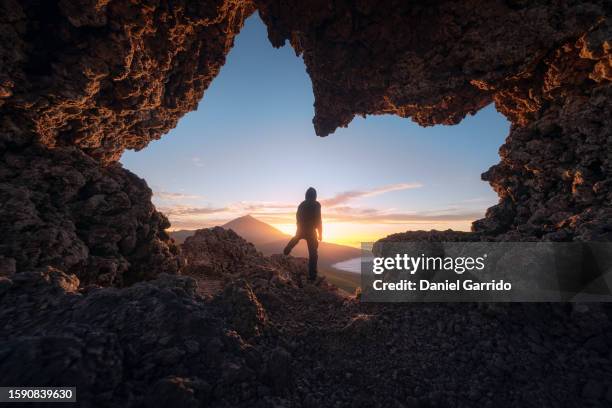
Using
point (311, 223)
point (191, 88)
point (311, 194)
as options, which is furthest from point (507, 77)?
Answer: point (191, 88)

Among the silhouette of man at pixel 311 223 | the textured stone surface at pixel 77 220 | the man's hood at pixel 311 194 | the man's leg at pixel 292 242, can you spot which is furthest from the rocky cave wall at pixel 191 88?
the man's hood at pixel 311 194

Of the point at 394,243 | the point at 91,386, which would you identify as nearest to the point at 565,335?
the point at 394,243

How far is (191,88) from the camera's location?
1041cm

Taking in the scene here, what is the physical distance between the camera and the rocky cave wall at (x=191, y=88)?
6000mm

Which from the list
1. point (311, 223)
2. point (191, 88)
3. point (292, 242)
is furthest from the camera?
point (191, 88)

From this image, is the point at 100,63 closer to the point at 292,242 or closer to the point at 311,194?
the point at 311,194

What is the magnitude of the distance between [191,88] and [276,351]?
10.1 meters

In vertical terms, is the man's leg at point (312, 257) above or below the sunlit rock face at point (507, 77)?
below

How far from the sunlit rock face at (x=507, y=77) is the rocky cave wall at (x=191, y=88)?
4 centimetres

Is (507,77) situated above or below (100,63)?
above

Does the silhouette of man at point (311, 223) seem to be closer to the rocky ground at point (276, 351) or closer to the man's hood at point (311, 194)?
the man's hood at point (311, 194)

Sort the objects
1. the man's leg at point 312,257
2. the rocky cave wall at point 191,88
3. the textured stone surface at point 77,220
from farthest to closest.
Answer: the man's leg at point 312,257 < the rocky cave wall at point 191,88 < the textured stone surface at point 77,220

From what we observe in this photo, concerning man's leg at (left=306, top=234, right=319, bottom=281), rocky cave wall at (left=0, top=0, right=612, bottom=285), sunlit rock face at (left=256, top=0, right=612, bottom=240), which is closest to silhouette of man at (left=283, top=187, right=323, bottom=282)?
man's leg at (left=306, top=234, right=319, bottom=281)

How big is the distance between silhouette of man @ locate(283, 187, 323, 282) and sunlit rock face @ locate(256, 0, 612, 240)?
4815 mm
